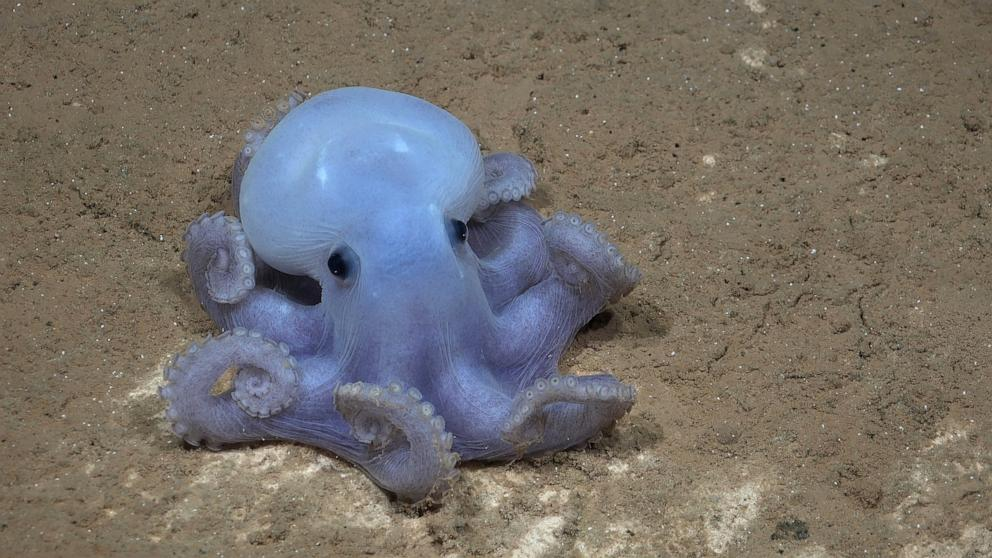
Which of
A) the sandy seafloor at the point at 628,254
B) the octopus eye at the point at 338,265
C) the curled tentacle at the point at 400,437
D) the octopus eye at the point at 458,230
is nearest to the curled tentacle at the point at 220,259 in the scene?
the sandy seafloor at the point at 628,254

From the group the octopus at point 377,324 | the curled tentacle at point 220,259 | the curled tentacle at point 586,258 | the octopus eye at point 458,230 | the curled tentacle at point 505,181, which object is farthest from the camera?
the curled tentacle at point 505,181

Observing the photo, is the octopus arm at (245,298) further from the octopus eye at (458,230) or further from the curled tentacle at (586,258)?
the curled tentacle at (586,258)

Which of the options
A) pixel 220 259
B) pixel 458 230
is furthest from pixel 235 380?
pixel 458 230

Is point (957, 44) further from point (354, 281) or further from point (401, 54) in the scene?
point (354, 281)

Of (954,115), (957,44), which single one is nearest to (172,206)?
(954,115)

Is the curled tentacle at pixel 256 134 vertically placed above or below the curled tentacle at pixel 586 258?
above

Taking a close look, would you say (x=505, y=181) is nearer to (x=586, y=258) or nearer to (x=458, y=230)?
(x=586, y=258)
